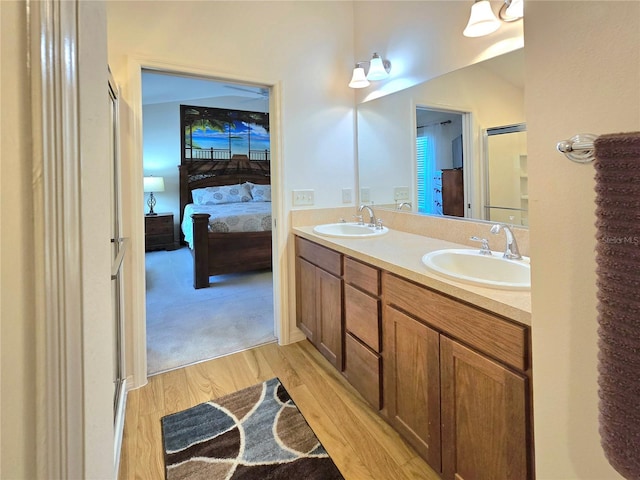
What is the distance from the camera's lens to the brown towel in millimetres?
487

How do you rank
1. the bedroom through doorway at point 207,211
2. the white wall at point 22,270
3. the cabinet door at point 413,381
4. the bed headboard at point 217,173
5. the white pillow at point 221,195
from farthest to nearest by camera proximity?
1. the bed headboard at point 217,173
2. the white pillow at point 221,195
3. the bedroom through doorway at point 207,211
4. the cabinet door at point 413,381
5. the white wall at point 22,270

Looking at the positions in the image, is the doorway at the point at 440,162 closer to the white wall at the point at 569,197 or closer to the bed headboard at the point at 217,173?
the white wall at the point at 569,197

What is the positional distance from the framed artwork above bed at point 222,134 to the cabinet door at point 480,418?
21.5 feet

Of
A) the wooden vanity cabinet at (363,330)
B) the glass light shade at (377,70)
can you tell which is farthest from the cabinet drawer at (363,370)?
the glass light shade at (377,70)

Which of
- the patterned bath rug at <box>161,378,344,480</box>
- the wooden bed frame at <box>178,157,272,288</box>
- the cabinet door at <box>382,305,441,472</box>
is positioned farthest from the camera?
the wooden bed frame at <box>178,157,272,288</box>

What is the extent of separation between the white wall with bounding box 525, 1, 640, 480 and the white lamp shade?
630cm

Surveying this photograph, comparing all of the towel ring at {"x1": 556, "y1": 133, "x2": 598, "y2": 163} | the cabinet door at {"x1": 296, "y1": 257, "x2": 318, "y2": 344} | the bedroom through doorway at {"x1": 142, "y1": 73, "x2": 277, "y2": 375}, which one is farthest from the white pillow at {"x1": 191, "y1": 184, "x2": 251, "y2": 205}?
the towel ring at {"x1": 556, "y1": 133, "x2": 598, "y2": 163}

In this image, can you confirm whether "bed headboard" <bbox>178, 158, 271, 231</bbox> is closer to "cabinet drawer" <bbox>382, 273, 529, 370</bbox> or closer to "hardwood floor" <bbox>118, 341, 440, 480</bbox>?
"hardwood floor" <bbox>118, 341, 440, 480</bbox>

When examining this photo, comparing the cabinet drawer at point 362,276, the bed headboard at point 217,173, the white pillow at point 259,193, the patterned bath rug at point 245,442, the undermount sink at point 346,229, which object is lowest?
the patterned bath rug at point 245,442

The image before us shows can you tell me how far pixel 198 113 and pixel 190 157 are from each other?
88 cm

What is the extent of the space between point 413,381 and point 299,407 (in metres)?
0.73

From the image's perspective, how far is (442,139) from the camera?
2.00m

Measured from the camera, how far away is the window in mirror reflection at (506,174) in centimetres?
150

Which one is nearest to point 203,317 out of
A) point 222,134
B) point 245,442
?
point 245,442
